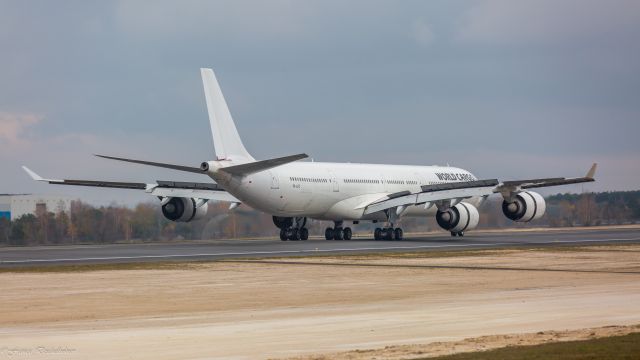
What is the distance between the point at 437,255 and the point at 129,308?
74.5ft

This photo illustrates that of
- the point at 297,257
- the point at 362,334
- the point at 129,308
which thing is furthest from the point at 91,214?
the point at 362,334

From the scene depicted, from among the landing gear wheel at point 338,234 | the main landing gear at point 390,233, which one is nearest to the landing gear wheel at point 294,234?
the landing gear wheel at point 338,234

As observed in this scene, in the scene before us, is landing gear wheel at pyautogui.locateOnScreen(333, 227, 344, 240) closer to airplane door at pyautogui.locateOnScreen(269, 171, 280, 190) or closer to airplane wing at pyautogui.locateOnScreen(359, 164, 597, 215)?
airplane wing at pyautogui.locateOnScreen(359, 164, 597, 215)

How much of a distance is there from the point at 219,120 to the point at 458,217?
1709cm

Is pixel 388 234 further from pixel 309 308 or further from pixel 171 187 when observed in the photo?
pixel 309 308

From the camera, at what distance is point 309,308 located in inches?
967

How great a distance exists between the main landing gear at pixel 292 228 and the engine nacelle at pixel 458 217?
27.5 ft

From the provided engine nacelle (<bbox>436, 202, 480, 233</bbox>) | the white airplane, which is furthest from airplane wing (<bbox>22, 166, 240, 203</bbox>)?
engine nacelle (<bbox>436, 202, 480, 233</bbox>)

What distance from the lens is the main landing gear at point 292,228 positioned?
66312 millimetres

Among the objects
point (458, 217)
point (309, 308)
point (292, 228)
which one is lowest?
point (309, 308)

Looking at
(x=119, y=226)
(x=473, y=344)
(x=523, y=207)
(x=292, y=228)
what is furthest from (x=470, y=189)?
(x=473, y=344)

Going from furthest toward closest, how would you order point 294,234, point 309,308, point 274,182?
1. point 294,234
2. point 274,182
3. point 309,308

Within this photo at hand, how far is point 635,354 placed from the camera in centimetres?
1622

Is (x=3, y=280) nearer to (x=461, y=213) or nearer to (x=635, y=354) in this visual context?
(x=635, y=354)
